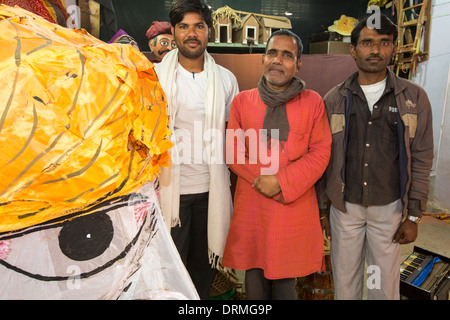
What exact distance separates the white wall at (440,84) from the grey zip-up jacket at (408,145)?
9.65ft

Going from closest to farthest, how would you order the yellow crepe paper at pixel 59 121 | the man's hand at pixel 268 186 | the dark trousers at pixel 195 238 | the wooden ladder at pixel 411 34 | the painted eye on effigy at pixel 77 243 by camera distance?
the yellow crepe paper at pixel 59 121 → the painted eye on effigy at pixel 77 243 → the man's hand at pixel 268 186 → the dark trousers at pixel 195 238 → the wooden ladder at pixel 411 34

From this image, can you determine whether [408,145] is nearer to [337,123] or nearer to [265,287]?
[337,123]

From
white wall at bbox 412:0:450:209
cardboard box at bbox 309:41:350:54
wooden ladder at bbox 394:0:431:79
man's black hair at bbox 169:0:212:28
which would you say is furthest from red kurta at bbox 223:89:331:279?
wooden ladder at bbox 394:0:431:79

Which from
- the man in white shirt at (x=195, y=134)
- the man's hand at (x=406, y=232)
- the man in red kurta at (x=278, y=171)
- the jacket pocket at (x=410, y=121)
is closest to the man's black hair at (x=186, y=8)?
the man in white shirt at (x=195, y=134)

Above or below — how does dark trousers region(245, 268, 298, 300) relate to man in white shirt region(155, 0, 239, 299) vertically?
below

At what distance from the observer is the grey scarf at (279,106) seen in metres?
1.38

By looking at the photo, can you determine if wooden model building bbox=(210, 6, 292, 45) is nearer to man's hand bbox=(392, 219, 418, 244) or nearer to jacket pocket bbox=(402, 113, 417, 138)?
jacket pocket bbox=(402, 113, 417, 138)

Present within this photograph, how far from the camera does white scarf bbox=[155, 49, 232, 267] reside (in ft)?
4.74

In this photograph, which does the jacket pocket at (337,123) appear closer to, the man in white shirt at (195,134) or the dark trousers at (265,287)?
the man in white shirt at (195,134)

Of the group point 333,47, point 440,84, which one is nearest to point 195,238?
point 333,47

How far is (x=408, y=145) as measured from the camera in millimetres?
1406

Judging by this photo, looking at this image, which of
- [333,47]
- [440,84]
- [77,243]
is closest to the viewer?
[77,243]

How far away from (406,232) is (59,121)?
1500 millimetres

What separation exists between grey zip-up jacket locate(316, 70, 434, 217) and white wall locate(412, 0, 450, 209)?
2.94m
